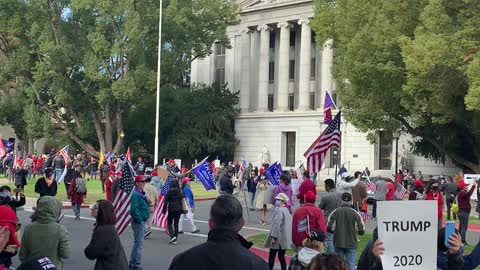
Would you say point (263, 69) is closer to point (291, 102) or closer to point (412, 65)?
point (291, 102)

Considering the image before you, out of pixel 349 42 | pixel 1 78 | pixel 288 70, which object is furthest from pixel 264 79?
pixel 349 42

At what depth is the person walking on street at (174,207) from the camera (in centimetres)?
1595

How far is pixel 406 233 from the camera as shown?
18.5 ft

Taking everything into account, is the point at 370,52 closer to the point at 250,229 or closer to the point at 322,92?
the point at 250,229

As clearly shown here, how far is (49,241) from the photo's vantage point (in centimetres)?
719

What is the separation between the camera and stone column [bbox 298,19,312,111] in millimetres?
57656

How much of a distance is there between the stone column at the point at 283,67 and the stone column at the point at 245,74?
323 cm

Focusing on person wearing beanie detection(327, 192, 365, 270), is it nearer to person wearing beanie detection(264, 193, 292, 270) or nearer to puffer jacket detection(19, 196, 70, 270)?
person wearing beanie detection(264, 193, 292, 270)

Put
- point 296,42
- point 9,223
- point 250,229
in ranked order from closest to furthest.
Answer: point 9,223, point 250,229, point 296,42

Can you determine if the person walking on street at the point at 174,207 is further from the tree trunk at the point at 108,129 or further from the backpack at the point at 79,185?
the tree trunk at the point at 108,129

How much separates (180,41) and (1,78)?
13.4 m

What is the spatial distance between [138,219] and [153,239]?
497 cm

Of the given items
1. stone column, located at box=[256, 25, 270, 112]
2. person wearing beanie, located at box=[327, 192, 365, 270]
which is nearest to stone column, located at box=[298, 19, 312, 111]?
stone column, located at box=[256, 25, 270, 112]

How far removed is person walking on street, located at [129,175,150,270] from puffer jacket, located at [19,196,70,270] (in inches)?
196
